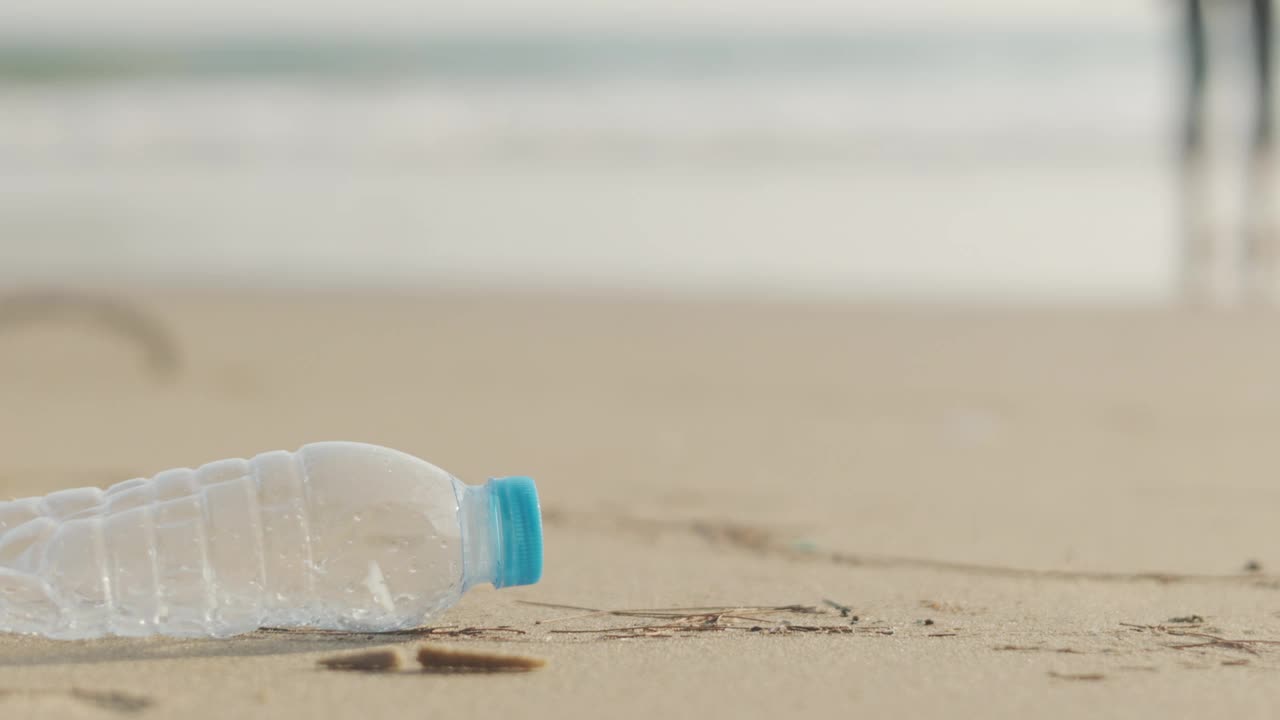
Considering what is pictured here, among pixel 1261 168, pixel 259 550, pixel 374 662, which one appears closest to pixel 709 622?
pixel 374 662

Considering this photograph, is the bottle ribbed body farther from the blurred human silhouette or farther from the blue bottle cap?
the blurred human silhouette

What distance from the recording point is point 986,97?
1717cm

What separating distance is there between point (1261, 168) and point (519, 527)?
5667 mm

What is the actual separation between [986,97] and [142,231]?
35.1ft

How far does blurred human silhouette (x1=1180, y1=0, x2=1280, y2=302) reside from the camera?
623cm

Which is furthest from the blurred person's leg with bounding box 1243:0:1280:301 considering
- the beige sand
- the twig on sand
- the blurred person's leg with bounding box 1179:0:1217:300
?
the twig on sand

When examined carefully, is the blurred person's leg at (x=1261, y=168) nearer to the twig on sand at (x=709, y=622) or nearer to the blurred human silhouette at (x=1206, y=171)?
the blurred human silhouette at (x=1206, y=171)

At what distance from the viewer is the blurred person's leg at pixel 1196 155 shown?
6.28 metres

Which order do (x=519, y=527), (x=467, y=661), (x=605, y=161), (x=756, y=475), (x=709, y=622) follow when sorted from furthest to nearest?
(x=605, y=161) < (x=756, y=475) < (x=709, y=622) < (x=519, y=527) < (x=467, y=661)

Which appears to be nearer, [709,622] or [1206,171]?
[709,622]

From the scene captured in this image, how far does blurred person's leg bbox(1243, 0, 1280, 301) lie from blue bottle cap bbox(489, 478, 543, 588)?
507cm

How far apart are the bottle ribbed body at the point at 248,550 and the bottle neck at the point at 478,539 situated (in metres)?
0.01

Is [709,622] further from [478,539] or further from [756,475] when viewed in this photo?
[756,475]

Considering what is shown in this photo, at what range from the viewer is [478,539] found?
Answer: 199 cm
